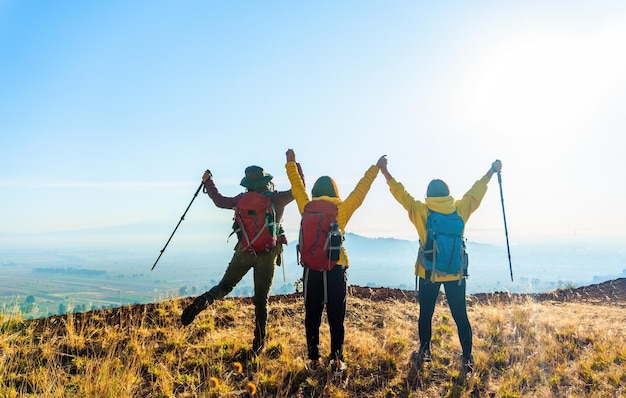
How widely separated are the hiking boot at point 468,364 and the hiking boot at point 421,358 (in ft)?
1.60

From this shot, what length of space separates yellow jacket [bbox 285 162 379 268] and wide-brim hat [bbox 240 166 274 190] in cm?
41

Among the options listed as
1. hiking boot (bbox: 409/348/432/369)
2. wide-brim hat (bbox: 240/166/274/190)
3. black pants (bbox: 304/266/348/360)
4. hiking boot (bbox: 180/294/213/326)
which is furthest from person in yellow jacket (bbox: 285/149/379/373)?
hiking boot (bbox: 180/294/213/326)

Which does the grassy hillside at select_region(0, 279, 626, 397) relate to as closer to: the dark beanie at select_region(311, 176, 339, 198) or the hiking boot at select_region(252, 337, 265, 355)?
the hiking boot at select_region(252, 337, 265, 355)

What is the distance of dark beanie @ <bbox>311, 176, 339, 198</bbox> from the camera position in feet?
16.9

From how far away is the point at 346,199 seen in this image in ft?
16.8

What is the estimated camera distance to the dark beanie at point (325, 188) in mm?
5145

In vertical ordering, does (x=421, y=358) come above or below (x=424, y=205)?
below

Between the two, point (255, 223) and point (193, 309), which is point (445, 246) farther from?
point (193, 309)

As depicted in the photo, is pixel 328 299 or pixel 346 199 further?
pixel 346 199

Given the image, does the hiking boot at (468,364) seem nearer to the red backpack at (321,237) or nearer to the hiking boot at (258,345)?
the red backpack at (321,237)

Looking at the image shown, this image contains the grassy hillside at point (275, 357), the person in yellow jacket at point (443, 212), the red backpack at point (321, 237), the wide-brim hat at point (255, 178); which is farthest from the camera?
the wide-brim hat at point (255, 178)

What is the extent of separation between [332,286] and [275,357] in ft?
5.46

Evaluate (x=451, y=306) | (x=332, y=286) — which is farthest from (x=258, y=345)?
(x=451, y=306)

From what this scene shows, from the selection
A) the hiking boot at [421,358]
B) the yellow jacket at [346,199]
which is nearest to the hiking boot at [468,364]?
the hiking boot at [421,358]
